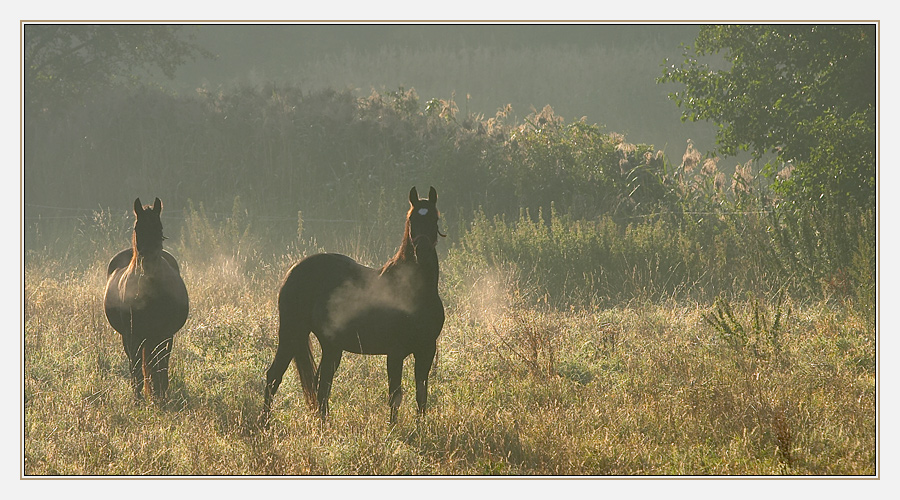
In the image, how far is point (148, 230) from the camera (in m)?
5.37

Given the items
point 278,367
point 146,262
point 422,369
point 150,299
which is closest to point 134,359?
point 150,299

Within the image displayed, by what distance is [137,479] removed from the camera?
4.16m

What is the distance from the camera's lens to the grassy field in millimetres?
4602

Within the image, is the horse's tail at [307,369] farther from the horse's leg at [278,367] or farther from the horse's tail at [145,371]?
the horse's tail at [145,371]

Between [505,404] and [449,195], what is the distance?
11.1 m

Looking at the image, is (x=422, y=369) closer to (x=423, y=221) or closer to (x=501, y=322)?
(x=423, y=221)

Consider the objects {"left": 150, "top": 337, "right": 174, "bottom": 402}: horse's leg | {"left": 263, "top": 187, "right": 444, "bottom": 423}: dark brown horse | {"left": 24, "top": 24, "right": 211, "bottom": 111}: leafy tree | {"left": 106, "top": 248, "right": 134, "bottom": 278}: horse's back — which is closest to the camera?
{"left": 263, "top": 187, "right": 444, "bottom": 423}: dark brown horse

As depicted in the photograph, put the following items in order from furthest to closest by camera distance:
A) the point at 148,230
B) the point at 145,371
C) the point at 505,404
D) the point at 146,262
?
the point at 145,371, the point at 505,404, the point at 146,262, the point at 148,230

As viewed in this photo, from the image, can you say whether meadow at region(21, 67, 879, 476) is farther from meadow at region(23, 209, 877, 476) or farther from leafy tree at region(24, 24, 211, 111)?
leafy tree at region(24, 24, 211, 111)

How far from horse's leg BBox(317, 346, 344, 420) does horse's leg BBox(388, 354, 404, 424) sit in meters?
0.46

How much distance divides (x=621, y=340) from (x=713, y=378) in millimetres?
1591

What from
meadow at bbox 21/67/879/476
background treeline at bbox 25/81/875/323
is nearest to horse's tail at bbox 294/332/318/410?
meadow at bbox 21/67/879/476

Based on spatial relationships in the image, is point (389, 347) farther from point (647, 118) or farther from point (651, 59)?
point (651, 59)

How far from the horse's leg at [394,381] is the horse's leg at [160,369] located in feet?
6.64
